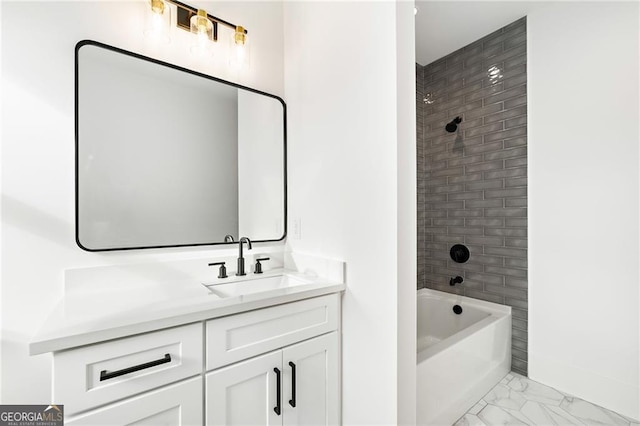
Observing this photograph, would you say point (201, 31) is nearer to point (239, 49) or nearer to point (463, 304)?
point (239, 49)

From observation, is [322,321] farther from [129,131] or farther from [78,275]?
[129,131]

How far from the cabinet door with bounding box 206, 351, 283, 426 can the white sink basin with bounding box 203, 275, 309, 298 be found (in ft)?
1.11

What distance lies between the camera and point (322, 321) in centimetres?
140

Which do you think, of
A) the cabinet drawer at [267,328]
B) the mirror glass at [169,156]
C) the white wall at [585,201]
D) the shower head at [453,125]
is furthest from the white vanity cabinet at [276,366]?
the shower head at [453,125]

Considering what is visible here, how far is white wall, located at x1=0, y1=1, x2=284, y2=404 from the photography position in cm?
115

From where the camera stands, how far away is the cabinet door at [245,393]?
1071 millimetres

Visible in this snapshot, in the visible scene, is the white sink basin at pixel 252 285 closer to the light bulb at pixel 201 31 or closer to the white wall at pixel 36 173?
the white wall at pixel 36 173

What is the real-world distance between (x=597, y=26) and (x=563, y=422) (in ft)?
7.58

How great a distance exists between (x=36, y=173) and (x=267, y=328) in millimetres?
1157

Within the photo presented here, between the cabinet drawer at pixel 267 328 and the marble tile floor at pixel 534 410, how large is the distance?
3.41 feet

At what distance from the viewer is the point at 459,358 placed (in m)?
1.67

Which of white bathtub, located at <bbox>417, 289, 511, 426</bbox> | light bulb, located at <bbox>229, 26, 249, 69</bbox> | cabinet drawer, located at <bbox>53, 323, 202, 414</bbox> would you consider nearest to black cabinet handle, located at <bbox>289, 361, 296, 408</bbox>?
cabinet drawer, located at <bbox>53, 323, 202, 414</bbox>

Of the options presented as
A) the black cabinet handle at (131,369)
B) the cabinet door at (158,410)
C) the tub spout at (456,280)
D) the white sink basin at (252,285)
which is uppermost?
the white sink basin at (252,285)

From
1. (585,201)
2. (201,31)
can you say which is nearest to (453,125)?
(585,201)
